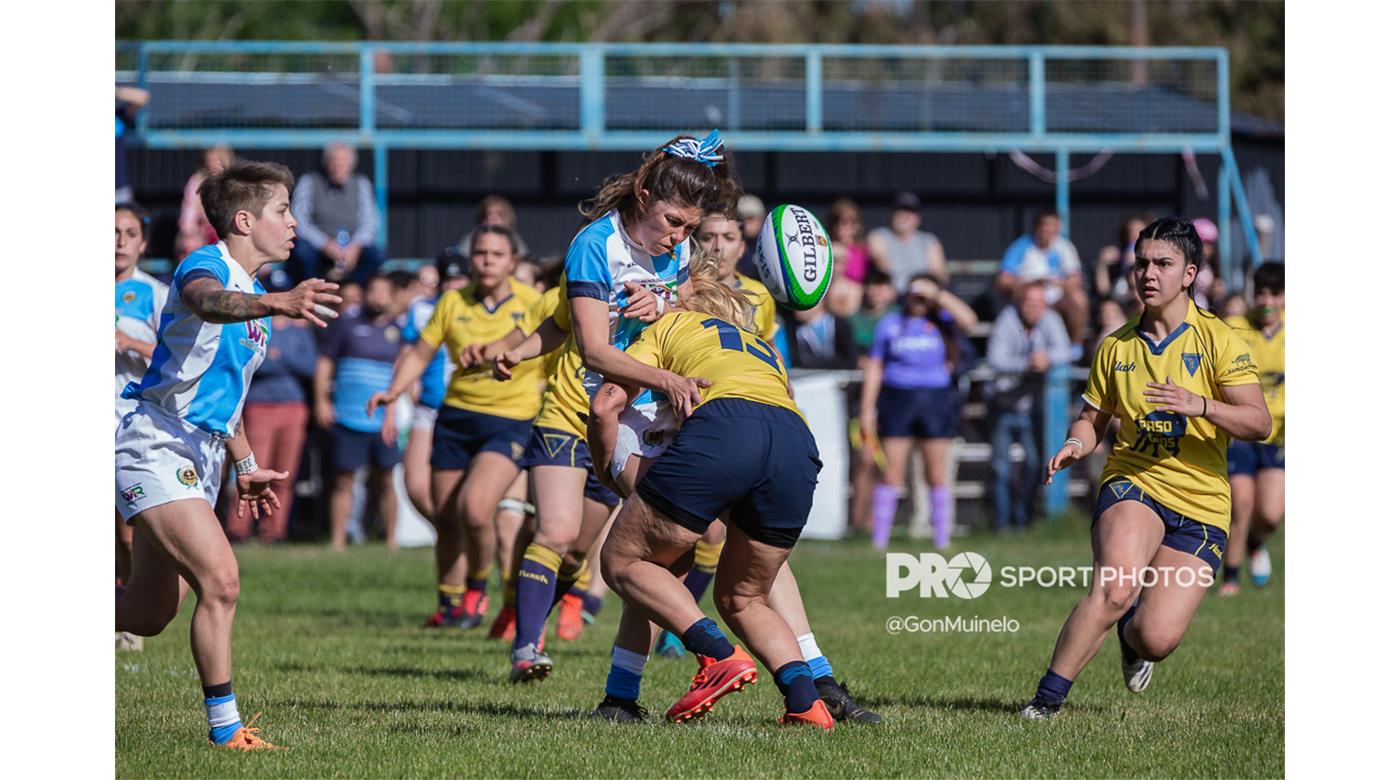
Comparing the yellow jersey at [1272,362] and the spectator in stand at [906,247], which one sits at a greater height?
the spectator in stand at [906,247]

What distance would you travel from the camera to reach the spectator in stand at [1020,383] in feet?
53.6

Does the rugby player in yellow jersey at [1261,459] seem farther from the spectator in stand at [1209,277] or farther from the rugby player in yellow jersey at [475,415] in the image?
the rugby player in yellow jersey at [475,415]

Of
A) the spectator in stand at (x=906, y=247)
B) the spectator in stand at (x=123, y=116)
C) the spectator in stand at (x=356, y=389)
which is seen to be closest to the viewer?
the spectator in stand at (x=123, y=116)

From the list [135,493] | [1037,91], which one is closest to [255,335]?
[135,493]

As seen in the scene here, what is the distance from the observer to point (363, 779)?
5852 mm

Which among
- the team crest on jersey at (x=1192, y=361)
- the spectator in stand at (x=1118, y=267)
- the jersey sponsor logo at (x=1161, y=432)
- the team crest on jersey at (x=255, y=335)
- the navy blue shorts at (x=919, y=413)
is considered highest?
the spectator in stand at (x=1118, y=267)

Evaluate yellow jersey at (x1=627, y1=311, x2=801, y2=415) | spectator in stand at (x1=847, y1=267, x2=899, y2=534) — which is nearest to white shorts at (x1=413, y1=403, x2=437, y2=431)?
spectator in stand at (x1=847, y1=267, x2=899, y2=534)

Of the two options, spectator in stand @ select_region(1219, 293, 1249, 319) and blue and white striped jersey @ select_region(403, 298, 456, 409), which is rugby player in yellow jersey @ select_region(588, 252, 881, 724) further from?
spectator in stand @ select_region(1219, 293, 1249, 319)

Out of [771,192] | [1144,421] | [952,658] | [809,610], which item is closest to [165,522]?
[1144,421]

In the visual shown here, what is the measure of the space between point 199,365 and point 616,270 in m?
1.61

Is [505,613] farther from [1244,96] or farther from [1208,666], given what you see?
[1244,96]

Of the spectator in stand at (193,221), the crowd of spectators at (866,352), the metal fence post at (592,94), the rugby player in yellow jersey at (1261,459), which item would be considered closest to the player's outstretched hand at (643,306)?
the rugby player in yellow jersey at (1261,459)

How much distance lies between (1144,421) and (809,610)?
4504 mm

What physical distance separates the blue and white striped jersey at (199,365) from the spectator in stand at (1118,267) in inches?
378
